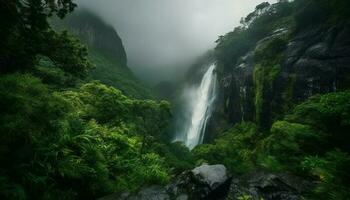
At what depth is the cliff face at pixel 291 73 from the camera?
89.5 ft

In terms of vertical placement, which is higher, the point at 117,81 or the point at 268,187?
the point at 117,81

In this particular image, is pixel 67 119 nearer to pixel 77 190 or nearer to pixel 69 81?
pixel 77 190

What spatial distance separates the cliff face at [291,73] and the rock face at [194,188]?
70.4 feet

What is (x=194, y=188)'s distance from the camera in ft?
28.1

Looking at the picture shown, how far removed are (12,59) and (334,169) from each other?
10.6 meters

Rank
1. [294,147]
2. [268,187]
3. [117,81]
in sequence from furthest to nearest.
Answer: [117,81], [294,147], [268,187]

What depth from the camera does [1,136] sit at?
6.04 metres

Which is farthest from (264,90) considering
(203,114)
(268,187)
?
(268,187)

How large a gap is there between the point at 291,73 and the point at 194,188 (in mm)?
26773

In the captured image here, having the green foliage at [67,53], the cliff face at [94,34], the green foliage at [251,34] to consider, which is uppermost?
the cliff face at [94,34]

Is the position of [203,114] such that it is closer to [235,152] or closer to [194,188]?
[235,152]

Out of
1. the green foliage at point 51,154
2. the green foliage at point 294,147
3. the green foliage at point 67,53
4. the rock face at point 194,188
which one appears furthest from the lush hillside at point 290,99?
the green foliage at point 67,53

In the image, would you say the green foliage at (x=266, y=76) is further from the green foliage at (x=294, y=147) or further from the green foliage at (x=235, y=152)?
the green foliage at (x=294, y=147)

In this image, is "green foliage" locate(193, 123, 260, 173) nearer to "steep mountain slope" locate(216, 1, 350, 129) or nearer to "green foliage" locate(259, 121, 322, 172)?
"steep mountain slope" locate(216, 1, 350, 129)
